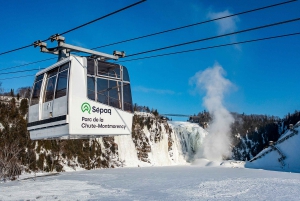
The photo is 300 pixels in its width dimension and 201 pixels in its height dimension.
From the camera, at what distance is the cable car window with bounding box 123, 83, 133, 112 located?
39.0 ft

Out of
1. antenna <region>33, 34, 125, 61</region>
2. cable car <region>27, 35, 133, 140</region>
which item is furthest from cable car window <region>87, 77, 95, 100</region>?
antenna <region>33, 34, 125, 61</region>

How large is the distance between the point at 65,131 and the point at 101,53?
3.38 meters

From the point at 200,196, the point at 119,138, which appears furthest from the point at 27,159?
the point at 200,196

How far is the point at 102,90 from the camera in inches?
437

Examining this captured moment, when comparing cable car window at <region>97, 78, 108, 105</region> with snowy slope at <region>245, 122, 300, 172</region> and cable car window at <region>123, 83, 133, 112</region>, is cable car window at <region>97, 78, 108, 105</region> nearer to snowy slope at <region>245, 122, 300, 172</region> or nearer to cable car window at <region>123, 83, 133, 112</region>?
cable car window at <region>123, 83, 133, 112</region>

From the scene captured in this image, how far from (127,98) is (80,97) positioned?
7.12 ft

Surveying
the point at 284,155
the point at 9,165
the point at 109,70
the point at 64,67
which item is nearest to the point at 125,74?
the point at 109,70

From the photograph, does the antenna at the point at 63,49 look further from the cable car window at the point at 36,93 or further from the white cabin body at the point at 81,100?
the cable car window at the point at 36,93

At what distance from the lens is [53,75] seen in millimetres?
11414

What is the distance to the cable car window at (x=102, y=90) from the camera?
434 inches

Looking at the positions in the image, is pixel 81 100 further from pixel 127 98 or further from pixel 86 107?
pixel 127 98

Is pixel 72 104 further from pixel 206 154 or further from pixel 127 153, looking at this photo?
pixel 206 154

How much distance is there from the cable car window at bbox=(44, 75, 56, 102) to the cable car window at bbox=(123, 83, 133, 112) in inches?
109

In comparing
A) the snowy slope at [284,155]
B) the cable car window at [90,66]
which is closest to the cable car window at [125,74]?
the cable car window at [90,66]
